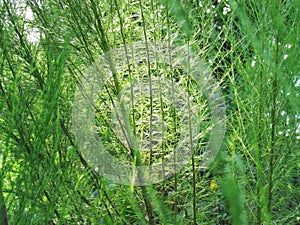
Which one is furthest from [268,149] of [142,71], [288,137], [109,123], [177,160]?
[142,71]

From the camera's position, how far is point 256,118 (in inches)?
43.4

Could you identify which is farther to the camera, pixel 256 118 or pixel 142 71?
pixel 142 71

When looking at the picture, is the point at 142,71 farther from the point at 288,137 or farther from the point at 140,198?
the point at 288,137

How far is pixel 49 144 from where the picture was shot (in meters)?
1.18

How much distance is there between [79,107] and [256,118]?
49 cm

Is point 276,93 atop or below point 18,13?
below

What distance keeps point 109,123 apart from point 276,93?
20.2 inches

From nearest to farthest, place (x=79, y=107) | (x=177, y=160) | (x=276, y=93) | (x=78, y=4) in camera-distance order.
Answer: (x=276, y=93) < (x=78, y=4) < (x=79, y=107) < (x=177, y=160)

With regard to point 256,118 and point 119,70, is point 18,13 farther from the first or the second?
point 256,118

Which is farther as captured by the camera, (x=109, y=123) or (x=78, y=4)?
(x=109, y=123)

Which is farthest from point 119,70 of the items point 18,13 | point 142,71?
point 18,13

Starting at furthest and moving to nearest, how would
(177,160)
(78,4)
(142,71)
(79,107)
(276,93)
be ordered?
(142,71) < (177,160) < (79,107) < (78,4) < (276,93)

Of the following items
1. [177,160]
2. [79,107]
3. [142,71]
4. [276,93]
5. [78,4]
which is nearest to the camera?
[276,93]

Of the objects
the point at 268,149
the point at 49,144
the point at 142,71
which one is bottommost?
the point at 268,149
